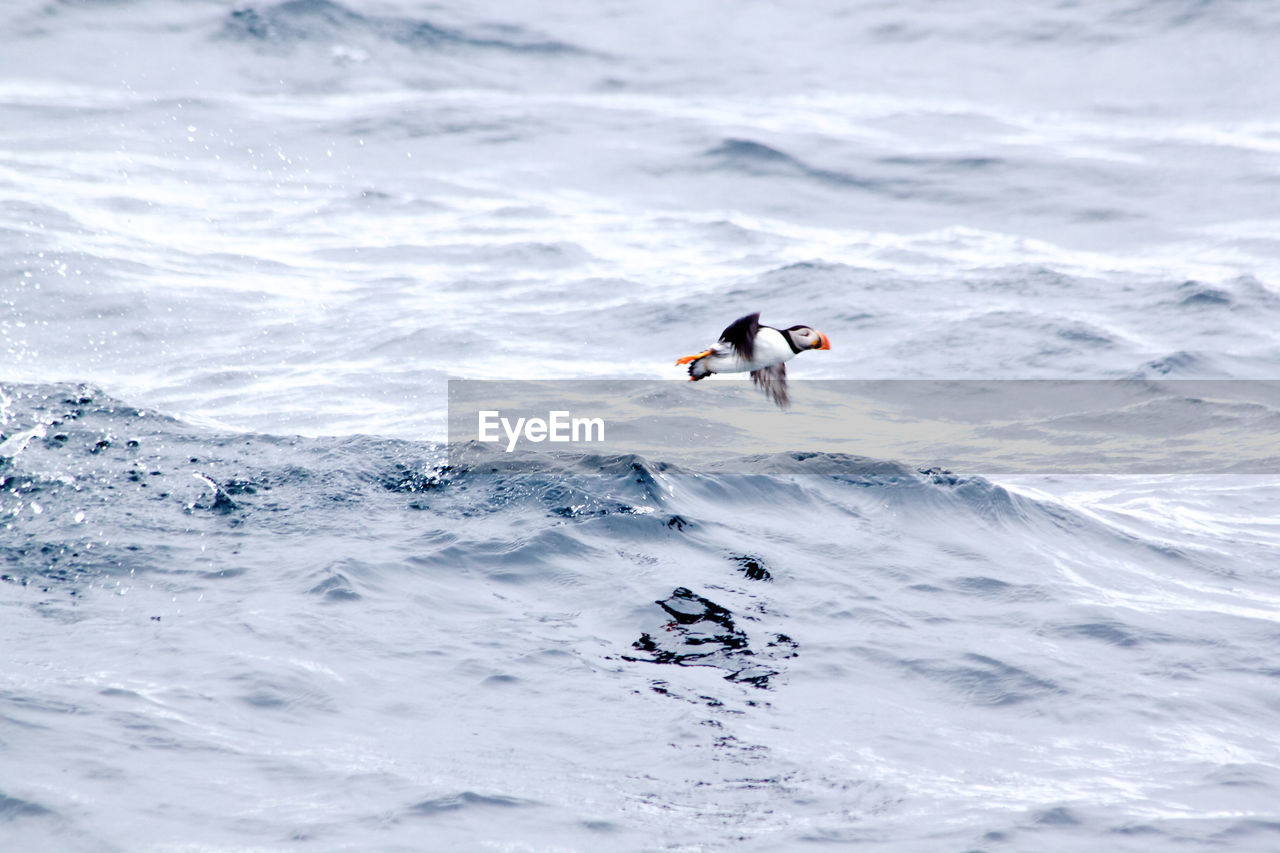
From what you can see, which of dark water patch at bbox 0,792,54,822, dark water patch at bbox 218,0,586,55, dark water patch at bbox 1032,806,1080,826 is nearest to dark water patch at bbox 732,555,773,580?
dark water patch at bbox 1032,806,1080,826

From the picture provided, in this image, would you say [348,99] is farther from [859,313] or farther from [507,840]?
[507,840]

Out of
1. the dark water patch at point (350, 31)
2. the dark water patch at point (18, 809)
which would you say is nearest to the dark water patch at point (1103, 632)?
the dark water patch at point (18, 809)

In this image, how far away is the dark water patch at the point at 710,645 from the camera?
7355mm

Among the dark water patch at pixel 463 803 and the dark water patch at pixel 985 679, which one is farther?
the dark water patch at pixel 985 679

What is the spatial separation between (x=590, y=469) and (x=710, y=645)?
3.07 meters

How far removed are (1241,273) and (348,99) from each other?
16367mm

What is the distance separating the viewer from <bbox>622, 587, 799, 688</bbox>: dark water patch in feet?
24.1

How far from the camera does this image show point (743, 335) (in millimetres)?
9523

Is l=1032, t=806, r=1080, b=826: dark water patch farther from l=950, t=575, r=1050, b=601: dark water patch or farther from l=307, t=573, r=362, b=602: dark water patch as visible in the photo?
l=307, t=573, r=362, b=602: dark water patch

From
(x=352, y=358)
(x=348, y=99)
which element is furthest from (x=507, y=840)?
(x=348, y=99)

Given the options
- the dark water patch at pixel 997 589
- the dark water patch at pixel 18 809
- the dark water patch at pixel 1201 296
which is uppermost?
the dark water patch at pixel 1201 296

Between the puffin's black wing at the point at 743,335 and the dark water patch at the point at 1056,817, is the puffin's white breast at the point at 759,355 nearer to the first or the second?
the puffin's black wing at the point at 743,335

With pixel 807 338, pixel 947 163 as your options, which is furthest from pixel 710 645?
pixel 947 163

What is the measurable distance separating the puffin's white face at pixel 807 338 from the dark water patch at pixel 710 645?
2.65 metres
